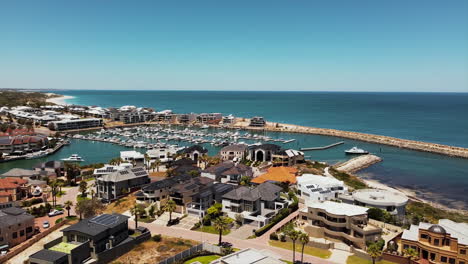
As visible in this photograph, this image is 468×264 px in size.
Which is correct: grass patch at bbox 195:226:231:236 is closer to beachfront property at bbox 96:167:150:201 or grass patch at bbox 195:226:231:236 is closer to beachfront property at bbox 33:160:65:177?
beachfront property at bbox 96:167:150:201

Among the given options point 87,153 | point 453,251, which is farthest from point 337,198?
point 87,153

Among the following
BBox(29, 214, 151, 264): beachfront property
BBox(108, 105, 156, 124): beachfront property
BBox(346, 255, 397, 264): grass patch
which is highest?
BBox(108, 105, 156, 124): beachfront property

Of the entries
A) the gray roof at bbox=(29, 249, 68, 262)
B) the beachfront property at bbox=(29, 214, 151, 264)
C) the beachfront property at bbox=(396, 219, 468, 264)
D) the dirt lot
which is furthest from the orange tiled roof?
the gray roof at bbox=(29, 249, 68, 262)

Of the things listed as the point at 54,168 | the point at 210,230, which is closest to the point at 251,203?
the point at 210,230

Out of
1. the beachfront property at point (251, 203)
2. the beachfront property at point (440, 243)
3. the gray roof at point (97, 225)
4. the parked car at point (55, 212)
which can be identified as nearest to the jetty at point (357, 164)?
the beachfront property at point (251, 203)

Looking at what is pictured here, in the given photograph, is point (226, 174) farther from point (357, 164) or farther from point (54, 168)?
point (357, 164)

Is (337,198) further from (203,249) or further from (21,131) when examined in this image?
(21,131)

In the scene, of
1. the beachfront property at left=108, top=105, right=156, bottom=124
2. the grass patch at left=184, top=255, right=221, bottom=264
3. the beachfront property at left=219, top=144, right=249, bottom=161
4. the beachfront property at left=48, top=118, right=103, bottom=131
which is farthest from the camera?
the beachfront property at left=108, top=105, right=156, bottom=124
